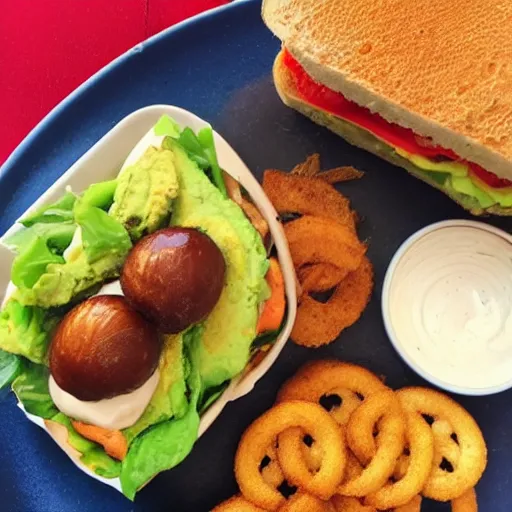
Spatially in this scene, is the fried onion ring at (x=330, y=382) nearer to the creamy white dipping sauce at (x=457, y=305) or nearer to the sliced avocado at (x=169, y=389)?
the creamy white dipping sauce at (x=457, y=305)

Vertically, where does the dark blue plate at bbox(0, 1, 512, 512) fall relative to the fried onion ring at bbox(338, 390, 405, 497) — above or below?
above

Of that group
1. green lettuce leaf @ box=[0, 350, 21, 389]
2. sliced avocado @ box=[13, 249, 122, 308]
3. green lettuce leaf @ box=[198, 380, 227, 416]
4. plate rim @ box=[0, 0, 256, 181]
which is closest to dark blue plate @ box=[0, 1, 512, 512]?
plate rim @ box=[0, 0, 256, 181]

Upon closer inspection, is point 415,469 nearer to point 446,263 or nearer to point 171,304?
point 446,263

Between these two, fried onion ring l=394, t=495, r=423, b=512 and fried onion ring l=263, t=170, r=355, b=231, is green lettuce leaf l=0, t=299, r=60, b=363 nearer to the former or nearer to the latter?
fried onion ring l=263, t=170, r=355, b=231

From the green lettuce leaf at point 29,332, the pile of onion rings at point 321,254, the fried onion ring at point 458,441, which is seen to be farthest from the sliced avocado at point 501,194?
the green lettuce leaf at point 29,332

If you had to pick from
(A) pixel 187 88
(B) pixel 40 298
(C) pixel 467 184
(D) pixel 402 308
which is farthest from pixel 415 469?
(A) pixel 187 88
